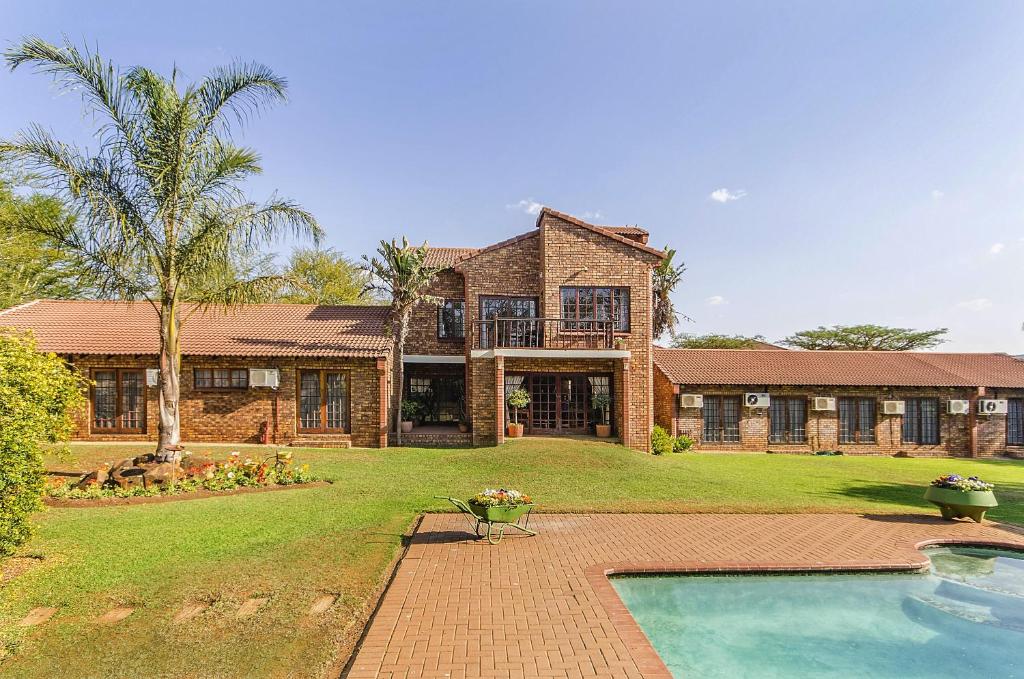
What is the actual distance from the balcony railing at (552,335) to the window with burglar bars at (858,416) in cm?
1121

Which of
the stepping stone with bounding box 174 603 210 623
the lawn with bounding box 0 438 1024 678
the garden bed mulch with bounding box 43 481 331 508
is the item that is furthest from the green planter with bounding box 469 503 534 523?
the garden bed mulch with bounding box 43 481 331 508

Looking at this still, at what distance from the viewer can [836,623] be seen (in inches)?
241

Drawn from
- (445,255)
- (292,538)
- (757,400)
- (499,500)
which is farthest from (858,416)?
(292,538)

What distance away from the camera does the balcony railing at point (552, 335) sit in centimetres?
1844

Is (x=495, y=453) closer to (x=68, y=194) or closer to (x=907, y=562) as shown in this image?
(x=907, y=562)

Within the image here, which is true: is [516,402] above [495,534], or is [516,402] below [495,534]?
above

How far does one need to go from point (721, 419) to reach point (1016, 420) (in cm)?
1310

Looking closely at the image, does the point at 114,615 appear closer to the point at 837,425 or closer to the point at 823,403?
the point at 823,403

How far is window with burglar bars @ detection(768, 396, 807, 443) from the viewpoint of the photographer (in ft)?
70.6

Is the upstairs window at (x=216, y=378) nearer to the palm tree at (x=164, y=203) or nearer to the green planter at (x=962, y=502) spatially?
the palm tree at (x=164, y=203)

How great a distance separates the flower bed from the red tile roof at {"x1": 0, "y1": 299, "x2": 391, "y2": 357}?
5.93 metres

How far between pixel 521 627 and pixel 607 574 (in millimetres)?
2023

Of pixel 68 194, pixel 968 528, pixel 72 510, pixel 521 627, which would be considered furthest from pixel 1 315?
pixel 968 528

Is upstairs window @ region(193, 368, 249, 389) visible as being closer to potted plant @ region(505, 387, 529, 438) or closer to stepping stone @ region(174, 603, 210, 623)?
potted plant @ region(505, 387, 529, 438)
